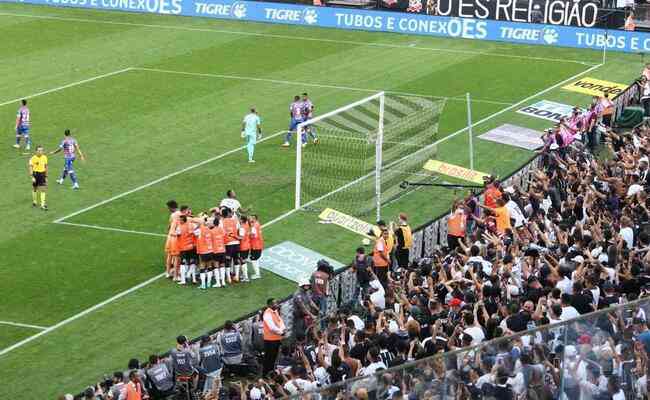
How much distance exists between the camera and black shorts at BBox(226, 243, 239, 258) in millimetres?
27594

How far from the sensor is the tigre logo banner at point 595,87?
43031mm

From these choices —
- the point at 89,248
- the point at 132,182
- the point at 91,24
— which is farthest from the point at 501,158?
the point at 91,24

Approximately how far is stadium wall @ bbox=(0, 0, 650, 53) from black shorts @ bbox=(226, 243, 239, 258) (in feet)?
84.1

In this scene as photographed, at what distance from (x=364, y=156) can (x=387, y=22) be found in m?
18.5

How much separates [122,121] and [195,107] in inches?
107

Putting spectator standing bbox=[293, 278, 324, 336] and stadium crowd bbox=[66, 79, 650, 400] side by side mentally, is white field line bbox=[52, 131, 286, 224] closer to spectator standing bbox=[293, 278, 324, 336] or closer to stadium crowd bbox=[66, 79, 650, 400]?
stadium crowd bbox=[66, 79, 650, 400]

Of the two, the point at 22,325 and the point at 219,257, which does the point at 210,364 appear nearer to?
the point at 22,325

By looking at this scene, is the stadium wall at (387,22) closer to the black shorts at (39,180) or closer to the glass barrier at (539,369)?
the black shorts at (39,180)

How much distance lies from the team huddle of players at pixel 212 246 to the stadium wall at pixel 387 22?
2539cm

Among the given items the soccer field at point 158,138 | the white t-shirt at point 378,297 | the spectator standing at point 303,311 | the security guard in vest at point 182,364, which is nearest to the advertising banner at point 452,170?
the soccer field at point 158,138

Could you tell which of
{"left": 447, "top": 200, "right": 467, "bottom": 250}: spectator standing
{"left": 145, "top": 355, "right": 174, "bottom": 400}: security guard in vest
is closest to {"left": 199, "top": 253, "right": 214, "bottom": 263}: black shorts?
{"left": 447, "top": 200, "right": 467, "bottom": 250}: spectator standing

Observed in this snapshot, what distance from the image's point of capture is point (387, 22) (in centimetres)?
5428

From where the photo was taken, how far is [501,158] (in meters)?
37.6

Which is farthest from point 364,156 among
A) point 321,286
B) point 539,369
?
point 539,369
